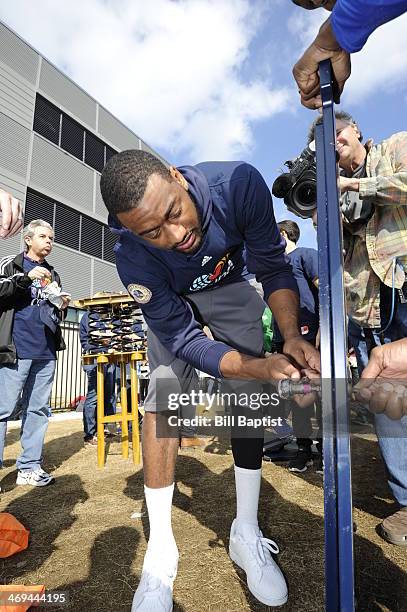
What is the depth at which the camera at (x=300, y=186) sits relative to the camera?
1747 millimetres

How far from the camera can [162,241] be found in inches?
57.0

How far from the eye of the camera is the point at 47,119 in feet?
43.3

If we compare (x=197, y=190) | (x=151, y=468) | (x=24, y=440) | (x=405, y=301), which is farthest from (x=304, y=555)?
(x=24, y=440)

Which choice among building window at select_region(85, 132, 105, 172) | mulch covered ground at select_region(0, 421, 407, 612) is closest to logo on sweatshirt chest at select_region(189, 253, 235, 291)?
mulch covered ground at select_region(0, 421, 407, 612)

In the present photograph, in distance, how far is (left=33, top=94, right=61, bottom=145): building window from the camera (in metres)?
12.8

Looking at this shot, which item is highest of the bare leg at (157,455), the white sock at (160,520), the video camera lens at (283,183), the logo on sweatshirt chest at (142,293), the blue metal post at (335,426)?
the video camera lens at (283,183)

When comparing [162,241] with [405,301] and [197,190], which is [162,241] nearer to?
[197,190]

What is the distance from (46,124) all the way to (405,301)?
555 inches

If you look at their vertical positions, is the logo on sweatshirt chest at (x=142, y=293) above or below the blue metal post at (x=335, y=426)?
above

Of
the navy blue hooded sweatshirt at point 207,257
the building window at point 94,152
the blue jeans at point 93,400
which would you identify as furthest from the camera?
the building window at point 94,152

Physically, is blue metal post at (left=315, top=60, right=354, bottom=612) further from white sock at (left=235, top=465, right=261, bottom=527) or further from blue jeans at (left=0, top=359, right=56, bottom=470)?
blue jeans at (left=0, top=359, right=56, bottom=470)

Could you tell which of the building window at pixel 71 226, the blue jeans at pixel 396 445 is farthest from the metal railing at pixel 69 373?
the blue jeans at pixel 396 445

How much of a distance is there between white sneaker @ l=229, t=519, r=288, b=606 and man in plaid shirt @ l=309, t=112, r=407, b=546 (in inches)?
21.7

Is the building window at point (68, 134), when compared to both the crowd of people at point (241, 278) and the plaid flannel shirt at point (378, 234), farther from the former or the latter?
the plaid flannel shirt at point (378, 234)
